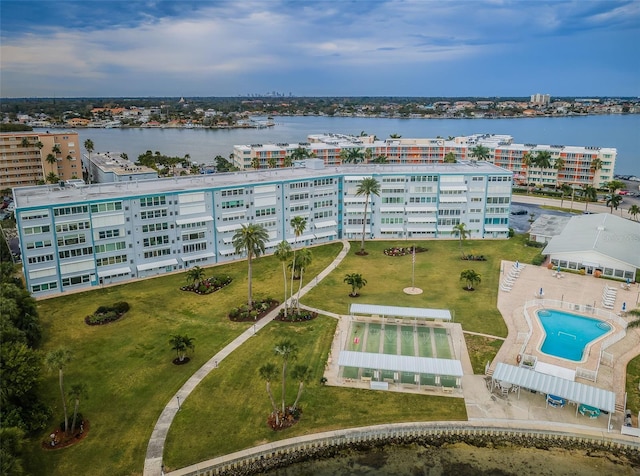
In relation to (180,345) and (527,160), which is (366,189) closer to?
(180,345)

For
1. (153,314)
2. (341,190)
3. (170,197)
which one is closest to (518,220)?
(341,190)

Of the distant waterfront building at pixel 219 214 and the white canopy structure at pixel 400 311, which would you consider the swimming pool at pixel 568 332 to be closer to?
the white canopy structure at pixel 400 311

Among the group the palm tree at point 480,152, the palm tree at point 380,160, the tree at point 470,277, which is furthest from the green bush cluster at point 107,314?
the palm tree at point 480,152

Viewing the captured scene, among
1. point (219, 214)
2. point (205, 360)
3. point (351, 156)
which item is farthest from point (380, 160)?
point (205, 360)

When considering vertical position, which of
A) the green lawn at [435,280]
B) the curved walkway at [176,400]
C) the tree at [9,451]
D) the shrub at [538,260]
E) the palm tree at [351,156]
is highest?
the palm tree at [351,156]

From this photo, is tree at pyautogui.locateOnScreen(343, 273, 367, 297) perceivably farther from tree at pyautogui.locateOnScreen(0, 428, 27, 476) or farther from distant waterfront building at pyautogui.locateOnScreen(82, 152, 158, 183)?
distant waterfront building at pyautogui.locateOnScreen(82, 152, 158, 183)

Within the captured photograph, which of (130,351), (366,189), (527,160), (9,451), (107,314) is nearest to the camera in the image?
(9,451)
